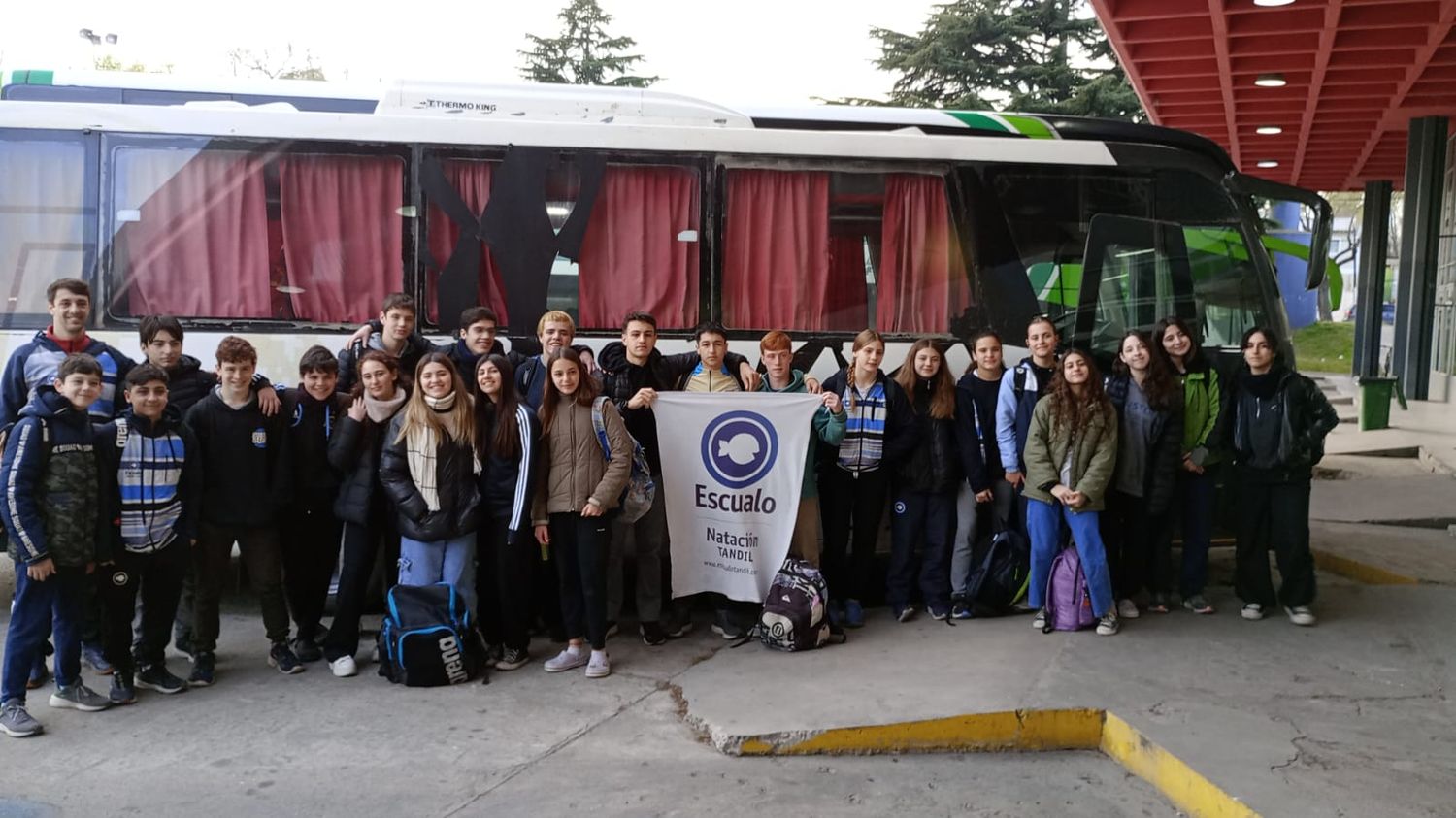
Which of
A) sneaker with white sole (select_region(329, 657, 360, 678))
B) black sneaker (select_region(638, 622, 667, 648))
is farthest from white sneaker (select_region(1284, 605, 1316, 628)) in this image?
sneaker with white sole (select_region(329, 657, 360, 678))

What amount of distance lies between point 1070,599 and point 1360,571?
313 cm

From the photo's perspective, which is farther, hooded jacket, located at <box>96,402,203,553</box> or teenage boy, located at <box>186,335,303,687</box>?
teenage boy, located at <box>186,335,303,687</box>

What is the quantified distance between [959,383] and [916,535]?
0.96 metres

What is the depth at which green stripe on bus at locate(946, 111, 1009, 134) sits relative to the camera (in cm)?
818

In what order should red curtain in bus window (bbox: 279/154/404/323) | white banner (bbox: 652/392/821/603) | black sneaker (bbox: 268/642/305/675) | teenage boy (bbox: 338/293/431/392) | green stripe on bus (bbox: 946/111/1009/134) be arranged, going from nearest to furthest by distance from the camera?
1. black sneaker (bbox: 268/642/305/675)
2. teenage boy (bbox: 338/293/431/392)
3. white banner (bbox: 652/392/821/603)
4. red curtain in bus window (bbox: 279/154/404/323)
5. green stripe on bus (bbox: 946/111/1009/134)

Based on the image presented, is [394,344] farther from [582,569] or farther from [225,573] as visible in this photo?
[582,569]

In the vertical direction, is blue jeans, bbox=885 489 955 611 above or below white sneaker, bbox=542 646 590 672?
above

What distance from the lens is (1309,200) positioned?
328 inches

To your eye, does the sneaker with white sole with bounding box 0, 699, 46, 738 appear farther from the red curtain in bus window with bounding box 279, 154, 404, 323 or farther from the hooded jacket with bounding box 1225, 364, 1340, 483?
the hooded jacket with bounding box 1225, 364, 1340, 483

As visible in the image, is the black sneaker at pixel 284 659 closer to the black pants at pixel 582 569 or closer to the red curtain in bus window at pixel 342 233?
the black pants at pixel 582 569

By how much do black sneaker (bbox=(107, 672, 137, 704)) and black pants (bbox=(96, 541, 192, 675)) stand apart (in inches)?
1.2

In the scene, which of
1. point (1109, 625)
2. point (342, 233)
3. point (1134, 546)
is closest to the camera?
point (1109, 625)

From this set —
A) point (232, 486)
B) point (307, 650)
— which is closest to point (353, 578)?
point (307, 650)

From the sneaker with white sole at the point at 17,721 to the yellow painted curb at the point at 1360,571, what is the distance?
27.3 feet
